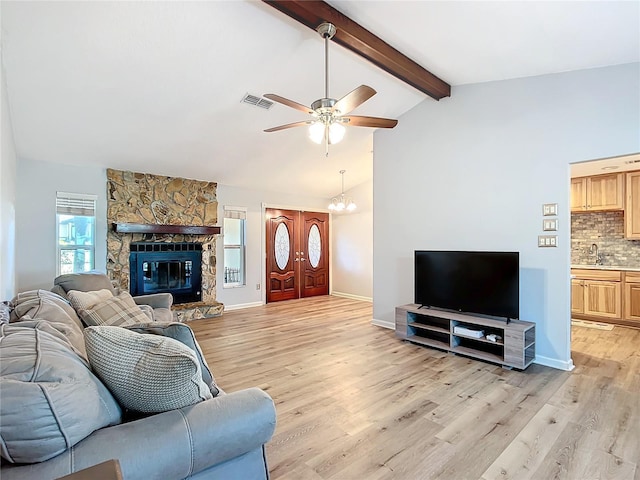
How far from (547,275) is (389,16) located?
3029 millimetres

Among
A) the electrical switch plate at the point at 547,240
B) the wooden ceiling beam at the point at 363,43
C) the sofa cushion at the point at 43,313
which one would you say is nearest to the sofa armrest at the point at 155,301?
the sofa cushion at the point at 43,313

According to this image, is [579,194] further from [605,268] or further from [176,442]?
[176,442]

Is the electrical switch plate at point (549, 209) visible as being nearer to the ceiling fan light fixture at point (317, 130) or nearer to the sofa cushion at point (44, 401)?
the ceiling fan light fixture at point (317, 130)

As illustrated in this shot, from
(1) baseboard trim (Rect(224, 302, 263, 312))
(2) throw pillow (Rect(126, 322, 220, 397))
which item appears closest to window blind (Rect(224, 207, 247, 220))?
(1) baseboard trim (Rect(224, 302, 263, 312))

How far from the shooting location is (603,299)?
5113 mm

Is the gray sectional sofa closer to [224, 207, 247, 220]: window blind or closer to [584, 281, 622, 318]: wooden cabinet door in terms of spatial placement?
[224, 207, 247, 220]: window blind

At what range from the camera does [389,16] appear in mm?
2896

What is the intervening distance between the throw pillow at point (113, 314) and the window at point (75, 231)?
2866 millimetres

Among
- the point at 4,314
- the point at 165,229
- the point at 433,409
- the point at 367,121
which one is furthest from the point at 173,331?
the point at 165,229

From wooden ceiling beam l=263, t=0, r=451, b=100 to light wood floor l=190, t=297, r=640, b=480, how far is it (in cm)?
318

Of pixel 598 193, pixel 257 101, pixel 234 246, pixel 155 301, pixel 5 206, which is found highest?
pixel 257 101

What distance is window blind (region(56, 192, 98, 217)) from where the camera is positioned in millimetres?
4844

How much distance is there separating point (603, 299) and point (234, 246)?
6.33 meters

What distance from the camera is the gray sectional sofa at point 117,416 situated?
37.6 inches
